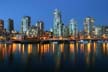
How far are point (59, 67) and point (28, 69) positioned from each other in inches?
233

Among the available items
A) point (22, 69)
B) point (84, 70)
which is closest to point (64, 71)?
point (84, 70)

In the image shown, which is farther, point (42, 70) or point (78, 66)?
point (78, 66)

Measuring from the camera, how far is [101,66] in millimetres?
67875

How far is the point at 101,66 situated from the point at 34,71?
45.2 ft

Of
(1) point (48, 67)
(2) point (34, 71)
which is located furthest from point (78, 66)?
(2) point (34, 71)

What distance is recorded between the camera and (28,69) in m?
64.4

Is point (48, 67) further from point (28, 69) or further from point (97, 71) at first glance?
point (97, 71)

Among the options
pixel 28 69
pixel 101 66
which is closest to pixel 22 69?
pixel 28 69

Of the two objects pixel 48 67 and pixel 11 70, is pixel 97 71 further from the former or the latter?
pixel 11 70

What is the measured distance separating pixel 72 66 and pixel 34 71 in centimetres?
940

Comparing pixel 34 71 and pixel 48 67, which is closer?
pixel 34 71

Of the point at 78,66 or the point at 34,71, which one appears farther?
the point at 78,66

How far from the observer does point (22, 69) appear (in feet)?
210

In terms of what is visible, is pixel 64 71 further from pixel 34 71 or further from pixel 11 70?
pixel 11 70
